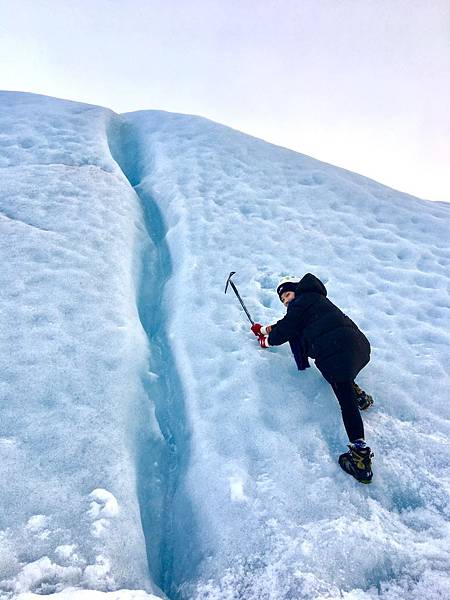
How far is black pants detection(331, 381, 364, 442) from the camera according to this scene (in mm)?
3129

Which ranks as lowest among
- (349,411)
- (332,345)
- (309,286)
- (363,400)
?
(363,400)

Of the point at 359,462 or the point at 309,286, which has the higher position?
the point at 309,286

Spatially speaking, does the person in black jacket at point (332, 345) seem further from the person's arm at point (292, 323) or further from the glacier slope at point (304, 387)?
the glacier slope at point (304, 387)

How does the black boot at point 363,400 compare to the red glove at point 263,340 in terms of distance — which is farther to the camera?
the red glove at point 263,340

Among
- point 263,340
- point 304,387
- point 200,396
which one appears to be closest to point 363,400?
point 304,387

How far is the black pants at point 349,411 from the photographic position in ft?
10.3

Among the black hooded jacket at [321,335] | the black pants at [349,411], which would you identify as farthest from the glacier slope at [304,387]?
the black hooded jacket at [321,335]

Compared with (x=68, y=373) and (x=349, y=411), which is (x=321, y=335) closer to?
(x=349, y=411)

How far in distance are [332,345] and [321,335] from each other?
0.45 feet

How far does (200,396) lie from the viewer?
12.5 feet

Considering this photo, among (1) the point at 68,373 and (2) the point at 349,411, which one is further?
(1) the point at 68,373

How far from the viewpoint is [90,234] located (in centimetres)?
532

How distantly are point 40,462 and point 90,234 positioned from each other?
3.12 metres

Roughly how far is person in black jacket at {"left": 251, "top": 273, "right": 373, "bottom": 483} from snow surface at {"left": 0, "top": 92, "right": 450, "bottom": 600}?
215mm
